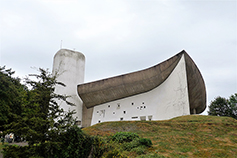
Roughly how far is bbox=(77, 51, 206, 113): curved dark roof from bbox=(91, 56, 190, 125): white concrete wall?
0.64 m

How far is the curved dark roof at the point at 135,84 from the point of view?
24.1 m

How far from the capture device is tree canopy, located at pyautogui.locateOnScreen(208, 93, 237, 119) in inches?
1340

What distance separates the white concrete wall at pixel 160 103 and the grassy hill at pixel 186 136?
3967mm

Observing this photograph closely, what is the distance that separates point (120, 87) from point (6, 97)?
13.4 m

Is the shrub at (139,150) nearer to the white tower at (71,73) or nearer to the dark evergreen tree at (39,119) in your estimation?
the dark evergreen tree at (39,119)

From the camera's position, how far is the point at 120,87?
2589cm

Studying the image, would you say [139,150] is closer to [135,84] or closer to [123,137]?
[123,137]

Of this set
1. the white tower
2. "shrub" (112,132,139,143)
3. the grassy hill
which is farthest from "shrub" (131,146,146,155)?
the white tower

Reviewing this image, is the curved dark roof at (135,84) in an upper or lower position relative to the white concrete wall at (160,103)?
upper

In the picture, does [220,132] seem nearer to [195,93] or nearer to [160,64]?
[160,64]

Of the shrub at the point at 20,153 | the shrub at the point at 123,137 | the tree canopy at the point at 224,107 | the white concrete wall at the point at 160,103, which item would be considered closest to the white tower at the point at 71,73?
the white concrete wall at the point at 160,103

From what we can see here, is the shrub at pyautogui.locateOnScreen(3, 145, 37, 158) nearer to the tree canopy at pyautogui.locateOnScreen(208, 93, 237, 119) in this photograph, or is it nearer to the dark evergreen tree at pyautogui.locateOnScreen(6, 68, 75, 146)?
the dark evergreen tree at pyautogui.locateOnScreen(6, 68, 75, 146)

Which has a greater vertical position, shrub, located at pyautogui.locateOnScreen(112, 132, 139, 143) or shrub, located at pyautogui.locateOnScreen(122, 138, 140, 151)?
shrub, located at pyautogui.locateOnScreen(112, 132, 139, 143)

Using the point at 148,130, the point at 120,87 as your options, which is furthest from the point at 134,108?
the point at 148,130
